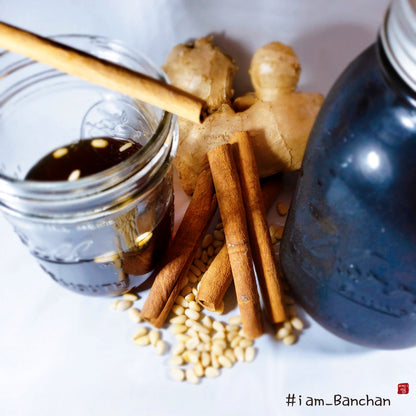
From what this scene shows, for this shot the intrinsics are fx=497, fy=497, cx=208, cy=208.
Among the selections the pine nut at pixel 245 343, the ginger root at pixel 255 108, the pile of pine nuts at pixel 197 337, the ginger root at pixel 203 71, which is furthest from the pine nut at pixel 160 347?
the ginger root at pixel 203 71

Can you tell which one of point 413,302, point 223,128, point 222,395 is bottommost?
point 222,395

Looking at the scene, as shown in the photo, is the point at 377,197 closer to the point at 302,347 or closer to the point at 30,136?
the point at 302,347

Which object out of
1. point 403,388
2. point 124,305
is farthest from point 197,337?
point 403,388

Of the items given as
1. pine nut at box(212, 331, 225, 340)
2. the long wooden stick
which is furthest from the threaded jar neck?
pine nut at box(212, 331, 225, 340)

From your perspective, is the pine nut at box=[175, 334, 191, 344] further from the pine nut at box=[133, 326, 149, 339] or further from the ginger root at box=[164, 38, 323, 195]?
the ginger root at box=[164, 38, 323, 195]

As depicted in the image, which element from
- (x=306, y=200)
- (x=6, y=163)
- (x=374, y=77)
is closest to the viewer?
(x=374, y=77)

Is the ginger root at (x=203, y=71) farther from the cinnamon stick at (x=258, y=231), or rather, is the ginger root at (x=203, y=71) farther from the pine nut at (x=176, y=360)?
the pine nut at (x=176, y=360)

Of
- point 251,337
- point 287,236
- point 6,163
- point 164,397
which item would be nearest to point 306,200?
point 287,236
